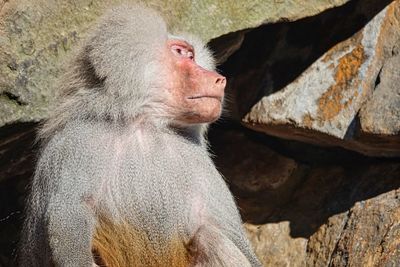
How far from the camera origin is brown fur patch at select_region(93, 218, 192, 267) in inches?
209

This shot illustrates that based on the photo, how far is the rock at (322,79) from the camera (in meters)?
6.56

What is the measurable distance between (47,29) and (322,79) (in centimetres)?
198

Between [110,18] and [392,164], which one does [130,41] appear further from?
[392,164]

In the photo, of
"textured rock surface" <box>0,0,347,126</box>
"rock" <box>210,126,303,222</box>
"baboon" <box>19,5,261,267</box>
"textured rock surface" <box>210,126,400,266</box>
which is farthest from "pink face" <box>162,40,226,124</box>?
"rock" <box>210,126,303,222</box>

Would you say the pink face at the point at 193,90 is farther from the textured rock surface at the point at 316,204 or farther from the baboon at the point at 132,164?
the textured rock surface at the point at 316,204

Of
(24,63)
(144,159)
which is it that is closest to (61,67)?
(24,63)

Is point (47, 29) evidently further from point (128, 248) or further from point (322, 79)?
point (322, 79)

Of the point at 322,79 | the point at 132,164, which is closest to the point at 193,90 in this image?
the point at 132,164

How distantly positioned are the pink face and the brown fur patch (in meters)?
0.74

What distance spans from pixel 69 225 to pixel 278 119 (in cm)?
205

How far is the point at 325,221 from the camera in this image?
270 inches

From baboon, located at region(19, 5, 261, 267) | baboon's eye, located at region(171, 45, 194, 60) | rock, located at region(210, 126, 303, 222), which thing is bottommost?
rock, located at region(210, 126, 303, 222)

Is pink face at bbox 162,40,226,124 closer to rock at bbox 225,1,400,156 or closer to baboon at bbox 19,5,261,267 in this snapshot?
baboon at bbox 19,5,261,267

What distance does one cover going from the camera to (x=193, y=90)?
5.54 meters
